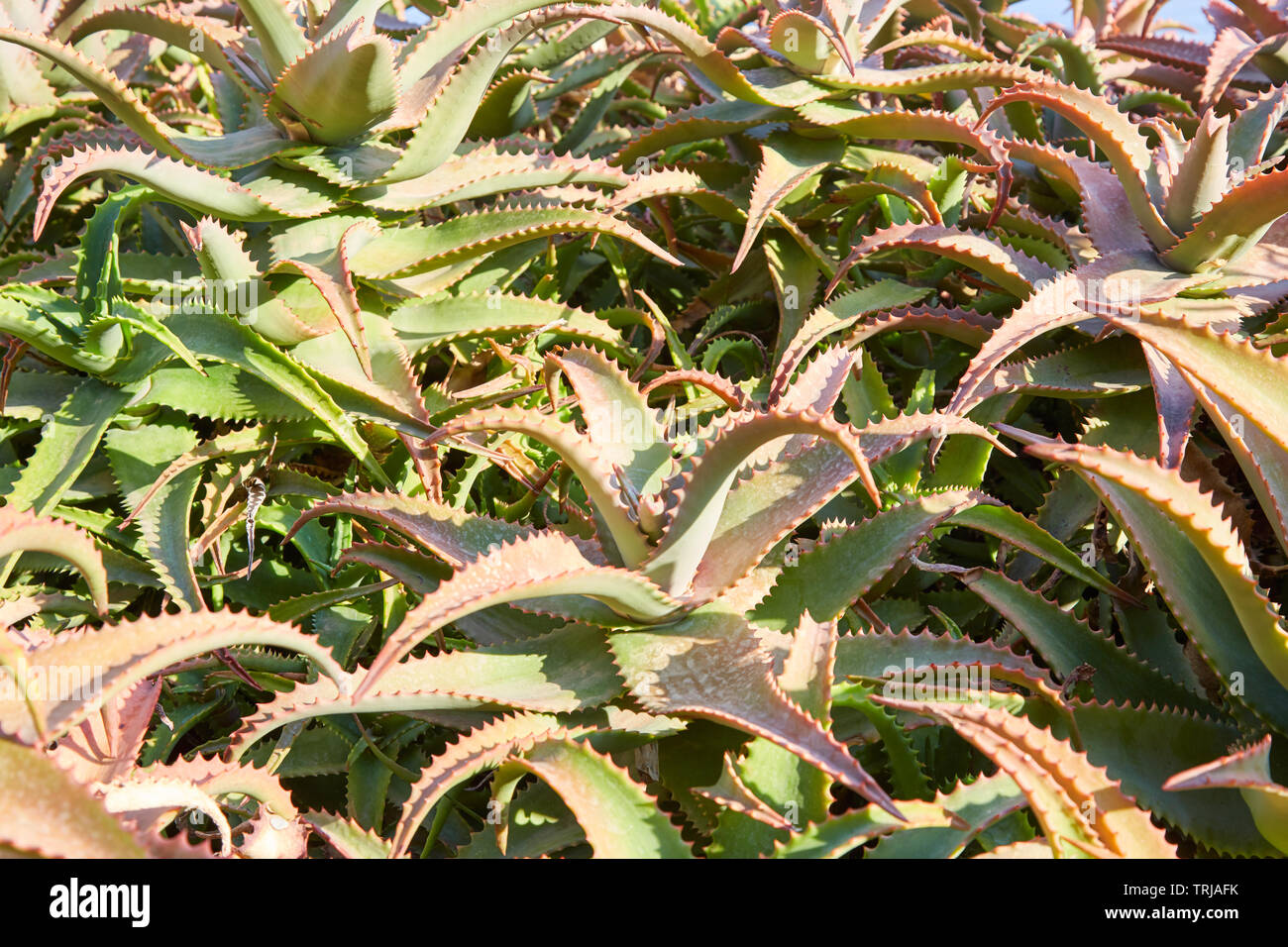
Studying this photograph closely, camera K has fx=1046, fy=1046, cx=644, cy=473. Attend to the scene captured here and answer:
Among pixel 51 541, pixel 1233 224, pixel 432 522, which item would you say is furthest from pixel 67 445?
pixel 1233 224

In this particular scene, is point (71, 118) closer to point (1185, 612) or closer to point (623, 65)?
point (623, 65)

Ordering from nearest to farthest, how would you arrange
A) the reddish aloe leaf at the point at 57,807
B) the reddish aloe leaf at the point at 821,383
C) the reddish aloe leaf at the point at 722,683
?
the reddish aloe leaf at the point at 57,807, the reddish aloe leaf at the point at 722,683, the reddish aloe leaf at the point at 821,383

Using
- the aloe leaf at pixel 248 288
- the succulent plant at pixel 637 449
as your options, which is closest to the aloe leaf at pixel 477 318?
the succulent plant at pixel 637 449

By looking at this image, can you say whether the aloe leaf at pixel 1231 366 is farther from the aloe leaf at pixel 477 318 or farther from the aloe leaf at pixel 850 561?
the aloe leaf at pixel 477 318

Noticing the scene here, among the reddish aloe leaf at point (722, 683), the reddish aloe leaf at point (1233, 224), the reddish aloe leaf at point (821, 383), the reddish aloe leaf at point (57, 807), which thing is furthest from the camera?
the reddish aloe leaf at point (1233, 224)

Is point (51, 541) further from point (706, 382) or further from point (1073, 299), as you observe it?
point (1073, 299)

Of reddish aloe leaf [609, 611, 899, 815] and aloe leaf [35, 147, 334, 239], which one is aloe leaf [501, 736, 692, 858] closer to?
reddish aloe leaf [609, 611, 899, 815]

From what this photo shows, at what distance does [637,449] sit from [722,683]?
0.27 meters

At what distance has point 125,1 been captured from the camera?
5.10ft

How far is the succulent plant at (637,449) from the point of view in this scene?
860 mm

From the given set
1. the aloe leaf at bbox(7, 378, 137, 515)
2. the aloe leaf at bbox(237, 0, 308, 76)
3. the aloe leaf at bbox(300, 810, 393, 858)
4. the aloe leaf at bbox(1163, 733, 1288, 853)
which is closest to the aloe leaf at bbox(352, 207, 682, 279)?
the aloe leaf at bbox(237, 0, 308, 76)

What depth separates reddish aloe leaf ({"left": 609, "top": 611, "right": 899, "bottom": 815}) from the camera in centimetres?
79

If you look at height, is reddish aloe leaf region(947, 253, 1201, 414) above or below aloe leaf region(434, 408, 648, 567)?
above

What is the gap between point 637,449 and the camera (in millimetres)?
1068
